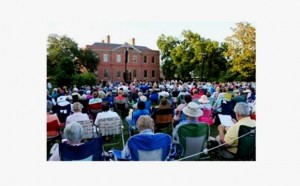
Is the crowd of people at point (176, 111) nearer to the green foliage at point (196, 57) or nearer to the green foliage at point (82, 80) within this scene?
the green foliage at point (82, 80)

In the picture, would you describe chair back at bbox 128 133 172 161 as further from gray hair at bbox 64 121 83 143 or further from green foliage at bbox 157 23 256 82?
green foliage at bbox 157 23 256 82

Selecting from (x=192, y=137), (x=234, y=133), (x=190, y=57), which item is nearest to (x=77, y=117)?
(x=192, y=137)

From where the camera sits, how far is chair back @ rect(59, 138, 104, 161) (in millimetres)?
2850

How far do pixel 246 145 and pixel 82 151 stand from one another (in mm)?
1872

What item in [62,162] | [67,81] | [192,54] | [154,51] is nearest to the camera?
[62,162]

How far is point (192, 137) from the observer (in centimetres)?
354

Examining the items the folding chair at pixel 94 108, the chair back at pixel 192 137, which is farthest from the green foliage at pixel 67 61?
the chair back at pixel 192 137

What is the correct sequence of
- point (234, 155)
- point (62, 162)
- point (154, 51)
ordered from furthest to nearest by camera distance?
point (154, 51)
point (234, 155)
point (62, 162)

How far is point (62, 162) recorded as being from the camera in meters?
3.00
